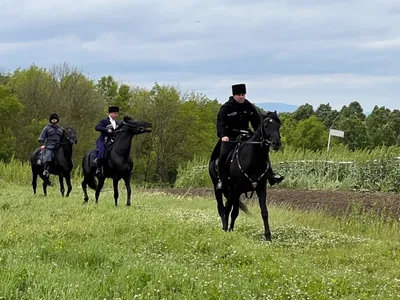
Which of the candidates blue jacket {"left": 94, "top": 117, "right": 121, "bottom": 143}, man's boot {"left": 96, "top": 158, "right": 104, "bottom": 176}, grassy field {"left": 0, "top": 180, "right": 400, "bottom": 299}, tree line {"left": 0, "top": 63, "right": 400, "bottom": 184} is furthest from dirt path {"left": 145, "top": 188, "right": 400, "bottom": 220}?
tree line {"left": 0, "top": 63, "right": 400, "bottom": 184}

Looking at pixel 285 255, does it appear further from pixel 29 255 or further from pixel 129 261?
pixel 29 255

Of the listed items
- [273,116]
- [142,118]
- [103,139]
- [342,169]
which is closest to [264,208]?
[273,116]

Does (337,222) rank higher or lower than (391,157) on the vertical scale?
lower

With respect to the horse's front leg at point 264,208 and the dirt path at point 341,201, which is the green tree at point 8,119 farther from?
the horse's front leg at point 264,208

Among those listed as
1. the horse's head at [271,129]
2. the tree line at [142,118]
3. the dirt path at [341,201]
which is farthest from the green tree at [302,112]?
the horse's head at [271,129]

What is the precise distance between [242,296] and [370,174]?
15964 mm

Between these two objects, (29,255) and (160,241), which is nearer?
(29,255)

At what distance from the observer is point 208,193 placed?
23797 millimetres

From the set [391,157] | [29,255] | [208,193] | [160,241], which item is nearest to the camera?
[29,255]

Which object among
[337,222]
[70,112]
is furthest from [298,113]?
[337,222]

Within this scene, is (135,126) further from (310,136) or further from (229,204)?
(310,136)

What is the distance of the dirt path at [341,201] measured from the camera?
15680 mm

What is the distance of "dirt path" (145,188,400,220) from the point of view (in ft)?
51.4

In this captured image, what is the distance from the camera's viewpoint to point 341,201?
56.1 feet
